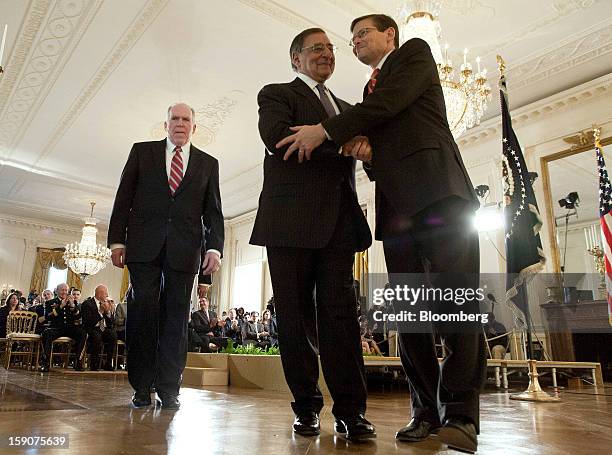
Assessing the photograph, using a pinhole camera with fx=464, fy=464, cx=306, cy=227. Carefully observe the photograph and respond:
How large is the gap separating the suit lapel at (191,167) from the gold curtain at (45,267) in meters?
11.2

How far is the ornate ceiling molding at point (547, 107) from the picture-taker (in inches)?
209

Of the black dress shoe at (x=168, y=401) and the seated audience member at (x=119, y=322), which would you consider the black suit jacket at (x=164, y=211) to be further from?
the seated audience member at (x=119, y=322)

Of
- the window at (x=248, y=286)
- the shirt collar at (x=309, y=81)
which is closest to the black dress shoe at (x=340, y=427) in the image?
the shirt collar at (x=309, y=81)

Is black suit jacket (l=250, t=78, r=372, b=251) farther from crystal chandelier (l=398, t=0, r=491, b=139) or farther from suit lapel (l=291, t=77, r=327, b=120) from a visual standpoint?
crystal chandelier (l=398, t=0, r=491, b=139)

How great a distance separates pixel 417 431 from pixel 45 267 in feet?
41.2

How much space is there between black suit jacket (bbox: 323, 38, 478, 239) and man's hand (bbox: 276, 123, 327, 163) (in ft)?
0.09

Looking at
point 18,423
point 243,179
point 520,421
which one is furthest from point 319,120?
point 243,179

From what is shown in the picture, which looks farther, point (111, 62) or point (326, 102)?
point (111, 62)

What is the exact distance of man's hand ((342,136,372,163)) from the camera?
52.5 inches

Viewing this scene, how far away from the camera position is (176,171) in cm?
210

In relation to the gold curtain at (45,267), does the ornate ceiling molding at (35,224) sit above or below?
above

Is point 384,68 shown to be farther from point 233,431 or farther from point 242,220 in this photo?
point 242,220

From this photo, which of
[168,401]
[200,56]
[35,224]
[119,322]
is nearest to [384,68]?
[168,401]

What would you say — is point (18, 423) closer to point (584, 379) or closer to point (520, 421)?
point (520, 421)
